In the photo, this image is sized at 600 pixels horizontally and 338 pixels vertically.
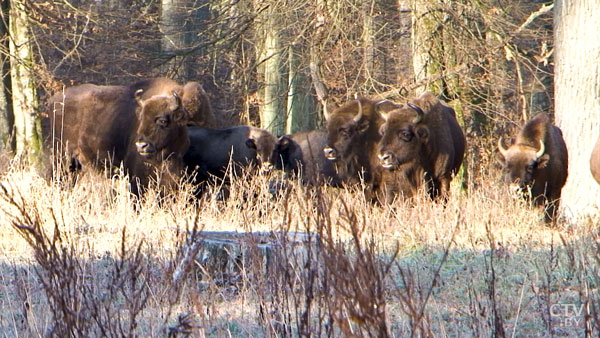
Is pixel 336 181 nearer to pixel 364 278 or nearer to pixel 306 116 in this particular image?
pixel 306 116

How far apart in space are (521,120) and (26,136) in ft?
34.3

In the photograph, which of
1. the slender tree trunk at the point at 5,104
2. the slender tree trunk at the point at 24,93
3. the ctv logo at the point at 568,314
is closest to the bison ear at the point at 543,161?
the ctv logo at the point at 568,314

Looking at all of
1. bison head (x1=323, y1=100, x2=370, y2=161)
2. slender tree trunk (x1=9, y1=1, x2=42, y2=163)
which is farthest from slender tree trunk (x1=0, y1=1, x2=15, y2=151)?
bison head (x1=323, y1=100, x2=370, y2=161)

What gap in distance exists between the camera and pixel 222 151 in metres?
14.0

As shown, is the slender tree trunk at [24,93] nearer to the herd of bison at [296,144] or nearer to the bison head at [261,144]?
the herd of bison at [296,144]

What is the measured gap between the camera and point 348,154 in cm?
1380

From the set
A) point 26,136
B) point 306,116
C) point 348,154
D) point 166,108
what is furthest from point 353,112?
point 26,136

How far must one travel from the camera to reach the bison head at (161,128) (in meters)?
13.2

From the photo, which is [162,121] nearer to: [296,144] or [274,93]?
[296,144]

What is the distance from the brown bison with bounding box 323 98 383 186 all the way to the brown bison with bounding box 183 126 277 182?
1097 millimetres

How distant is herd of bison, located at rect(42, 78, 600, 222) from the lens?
12.6 metres

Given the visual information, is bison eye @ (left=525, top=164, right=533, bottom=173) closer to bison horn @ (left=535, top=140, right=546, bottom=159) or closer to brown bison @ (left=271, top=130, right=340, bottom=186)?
bison horn @ (left=535, top=140, right=546, bottom=159)

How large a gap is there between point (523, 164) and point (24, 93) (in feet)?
31.4

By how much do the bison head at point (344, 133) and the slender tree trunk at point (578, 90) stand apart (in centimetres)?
322
